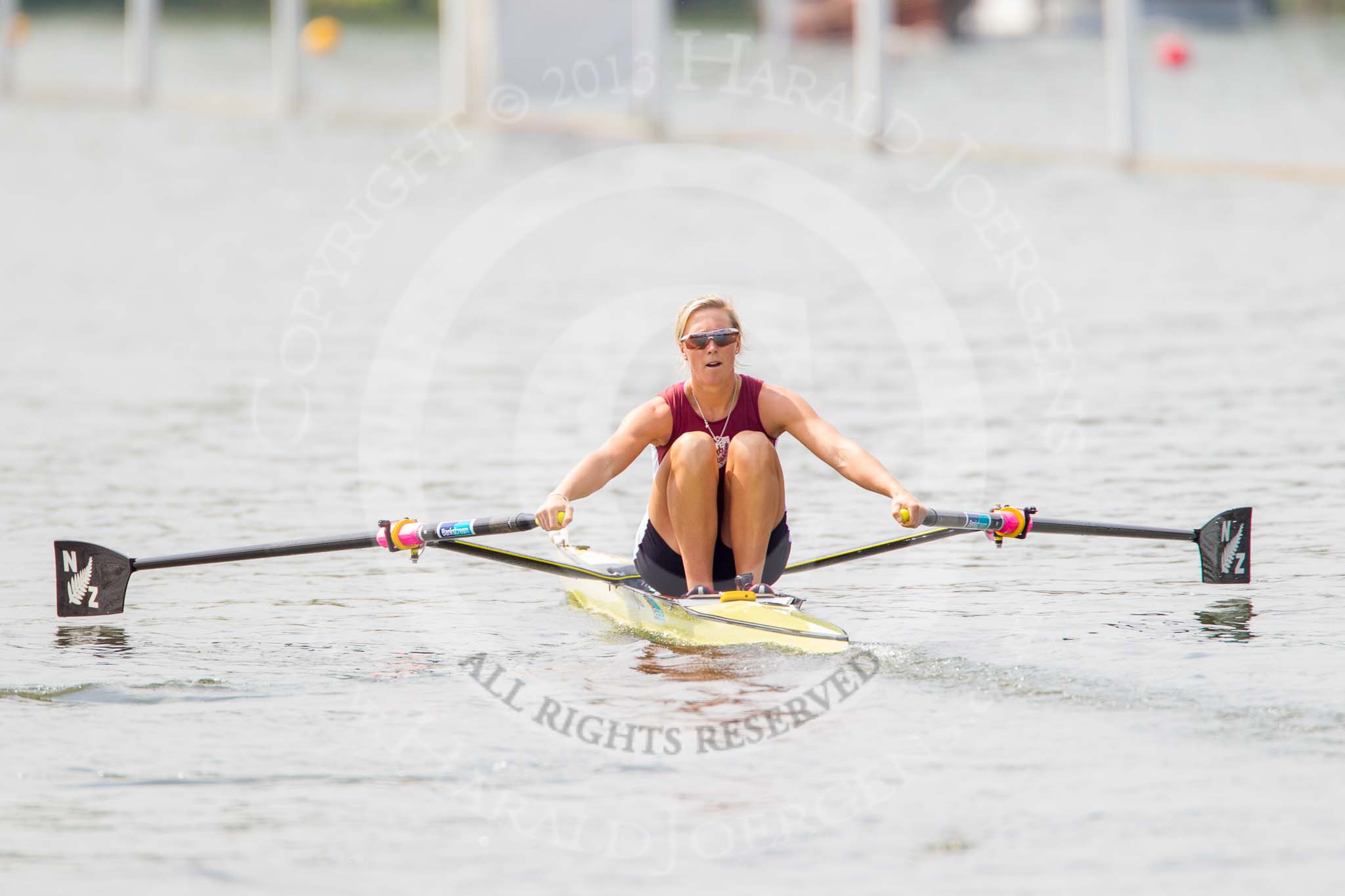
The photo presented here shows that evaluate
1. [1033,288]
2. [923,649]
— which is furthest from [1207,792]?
[1033,288]

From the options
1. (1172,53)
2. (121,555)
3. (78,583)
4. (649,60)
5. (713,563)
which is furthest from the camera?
(1172,53)

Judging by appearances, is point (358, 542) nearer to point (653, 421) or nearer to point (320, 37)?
point (653, 421)

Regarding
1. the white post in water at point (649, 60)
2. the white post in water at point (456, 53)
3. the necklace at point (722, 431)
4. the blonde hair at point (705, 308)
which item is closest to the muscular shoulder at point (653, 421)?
the necklace at point (722, 431)

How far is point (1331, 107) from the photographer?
45344 millimetres

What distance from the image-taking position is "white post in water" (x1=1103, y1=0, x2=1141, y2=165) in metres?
29.4

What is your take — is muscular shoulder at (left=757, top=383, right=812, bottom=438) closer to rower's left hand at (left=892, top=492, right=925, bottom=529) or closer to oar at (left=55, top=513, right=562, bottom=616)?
rower's left hand at (left=892, top=492, right=925, bottom=529)

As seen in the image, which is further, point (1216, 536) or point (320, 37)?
point (320, 37)

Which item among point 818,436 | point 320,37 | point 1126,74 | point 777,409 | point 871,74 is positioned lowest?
point 818,436

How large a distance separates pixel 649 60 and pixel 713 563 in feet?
92.7

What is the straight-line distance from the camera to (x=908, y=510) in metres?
8.77

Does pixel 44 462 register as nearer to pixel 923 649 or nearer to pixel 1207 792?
pixel 923 649

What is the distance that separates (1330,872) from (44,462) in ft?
34.5

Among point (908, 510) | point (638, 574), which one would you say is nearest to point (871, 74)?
point (638, 574)

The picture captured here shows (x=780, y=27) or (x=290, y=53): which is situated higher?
(x=780, y=27)
